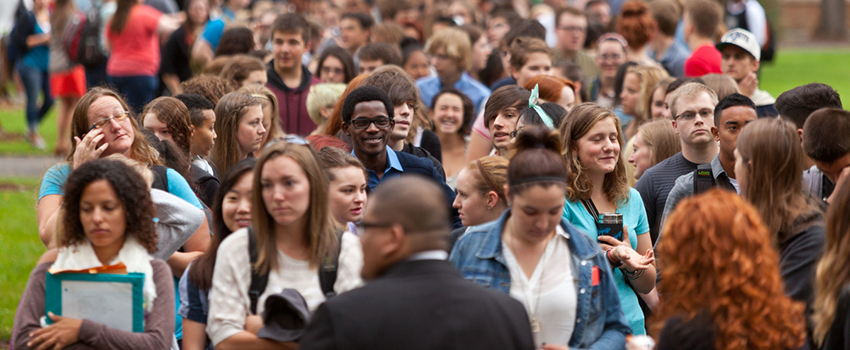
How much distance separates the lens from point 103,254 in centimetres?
360

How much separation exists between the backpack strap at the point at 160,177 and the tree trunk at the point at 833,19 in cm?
4158

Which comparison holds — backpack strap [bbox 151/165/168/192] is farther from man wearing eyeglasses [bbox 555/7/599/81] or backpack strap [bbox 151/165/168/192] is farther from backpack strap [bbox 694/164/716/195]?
man wearing eyeglasses [bbox 555/7/599/81]

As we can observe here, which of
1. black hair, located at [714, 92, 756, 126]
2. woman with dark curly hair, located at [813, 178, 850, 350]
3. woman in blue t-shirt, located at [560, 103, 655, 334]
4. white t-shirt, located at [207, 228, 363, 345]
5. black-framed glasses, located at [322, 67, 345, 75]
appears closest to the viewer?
woman with dark curly hair, located at [813, 178, 850, 350]

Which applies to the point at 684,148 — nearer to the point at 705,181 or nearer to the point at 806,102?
the point at 705,181

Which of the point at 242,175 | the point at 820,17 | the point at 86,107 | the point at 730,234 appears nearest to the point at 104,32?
the point at 86,107

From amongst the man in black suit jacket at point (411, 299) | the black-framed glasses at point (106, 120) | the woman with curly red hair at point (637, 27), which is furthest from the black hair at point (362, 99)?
the woman with curly red hair at point (637, 27)

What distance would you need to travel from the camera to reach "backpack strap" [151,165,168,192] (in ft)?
14.3

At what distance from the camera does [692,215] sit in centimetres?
292

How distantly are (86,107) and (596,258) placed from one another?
300 centimetres

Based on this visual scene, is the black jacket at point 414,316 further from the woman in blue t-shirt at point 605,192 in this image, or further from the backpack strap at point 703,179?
the backpack strap at point 703,179

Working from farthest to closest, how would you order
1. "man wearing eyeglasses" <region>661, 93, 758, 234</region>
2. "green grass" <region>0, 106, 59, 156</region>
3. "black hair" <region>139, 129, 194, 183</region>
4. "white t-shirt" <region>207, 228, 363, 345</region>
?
"green grass" <region>0, 106, 59, 156</region> < "black hair" <region>139, 129, 194, 183</region> < "man wearing eyeglasses" <region>661, 93, 758, 234</region> < "white t-shirt" <region>207, 228, 363, 345</region>

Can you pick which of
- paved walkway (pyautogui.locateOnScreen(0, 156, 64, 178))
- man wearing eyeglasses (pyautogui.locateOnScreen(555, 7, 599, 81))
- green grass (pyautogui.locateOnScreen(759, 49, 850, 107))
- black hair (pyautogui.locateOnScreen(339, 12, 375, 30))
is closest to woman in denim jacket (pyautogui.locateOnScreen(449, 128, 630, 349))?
man wearing eyeglasses (pyautogui.locateOnScreen(555, 7, 599, 81))

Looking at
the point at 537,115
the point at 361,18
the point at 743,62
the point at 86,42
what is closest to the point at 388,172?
the point at 537,115

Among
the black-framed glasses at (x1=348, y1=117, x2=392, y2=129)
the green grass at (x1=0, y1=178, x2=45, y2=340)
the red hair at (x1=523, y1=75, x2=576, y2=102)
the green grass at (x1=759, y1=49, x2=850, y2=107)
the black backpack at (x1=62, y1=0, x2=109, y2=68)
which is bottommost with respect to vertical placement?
the green grass at (x1=0, y1=178, x2=45, y2=340)
